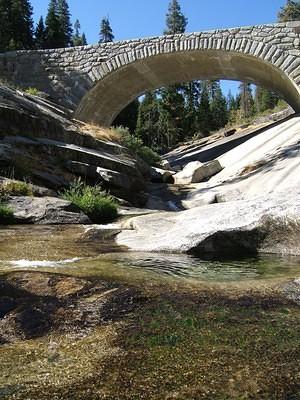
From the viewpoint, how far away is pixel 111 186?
10000 millimetres

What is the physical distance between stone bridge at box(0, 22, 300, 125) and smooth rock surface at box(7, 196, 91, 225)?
39.5ft

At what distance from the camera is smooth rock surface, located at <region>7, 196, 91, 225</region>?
679 cm

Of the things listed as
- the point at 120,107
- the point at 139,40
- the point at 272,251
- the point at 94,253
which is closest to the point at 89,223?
the point at 94,253

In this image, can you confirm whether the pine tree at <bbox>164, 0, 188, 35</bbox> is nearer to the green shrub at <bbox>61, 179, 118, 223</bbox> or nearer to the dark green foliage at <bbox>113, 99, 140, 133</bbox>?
the dark green foliage at <bbox>113, 99, 140, 133</bbox>

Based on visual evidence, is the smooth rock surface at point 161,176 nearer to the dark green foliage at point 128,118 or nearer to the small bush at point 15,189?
the small bush at point 15,189

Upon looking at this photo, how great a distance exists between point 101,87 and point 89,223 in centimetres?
1342

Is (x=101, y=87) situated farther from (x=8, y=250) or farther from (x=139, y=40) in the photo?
(x=8, y=250)

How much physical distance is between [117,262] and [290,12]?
54.0m

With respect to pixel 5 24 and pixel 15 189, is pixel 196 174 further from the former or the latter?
pixel 5 24

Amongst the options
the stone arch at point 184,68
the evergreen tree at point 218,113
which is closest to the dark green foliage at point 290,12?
the evergreen tree at point 218,113

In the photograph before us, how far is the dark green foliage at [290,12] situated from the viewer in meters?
50.3

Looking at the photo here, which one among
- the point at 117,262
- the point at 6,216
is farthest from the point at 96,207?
the point at 117,262

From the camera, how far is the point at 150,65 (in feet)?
61.3

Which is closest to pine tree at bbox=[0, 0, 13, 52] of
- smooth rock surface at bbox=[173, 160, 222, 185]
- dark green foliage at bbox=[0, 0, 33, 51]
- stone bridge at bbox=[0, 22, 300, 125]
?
dark green foliage at bbox=[0, 0, 33, 51]
